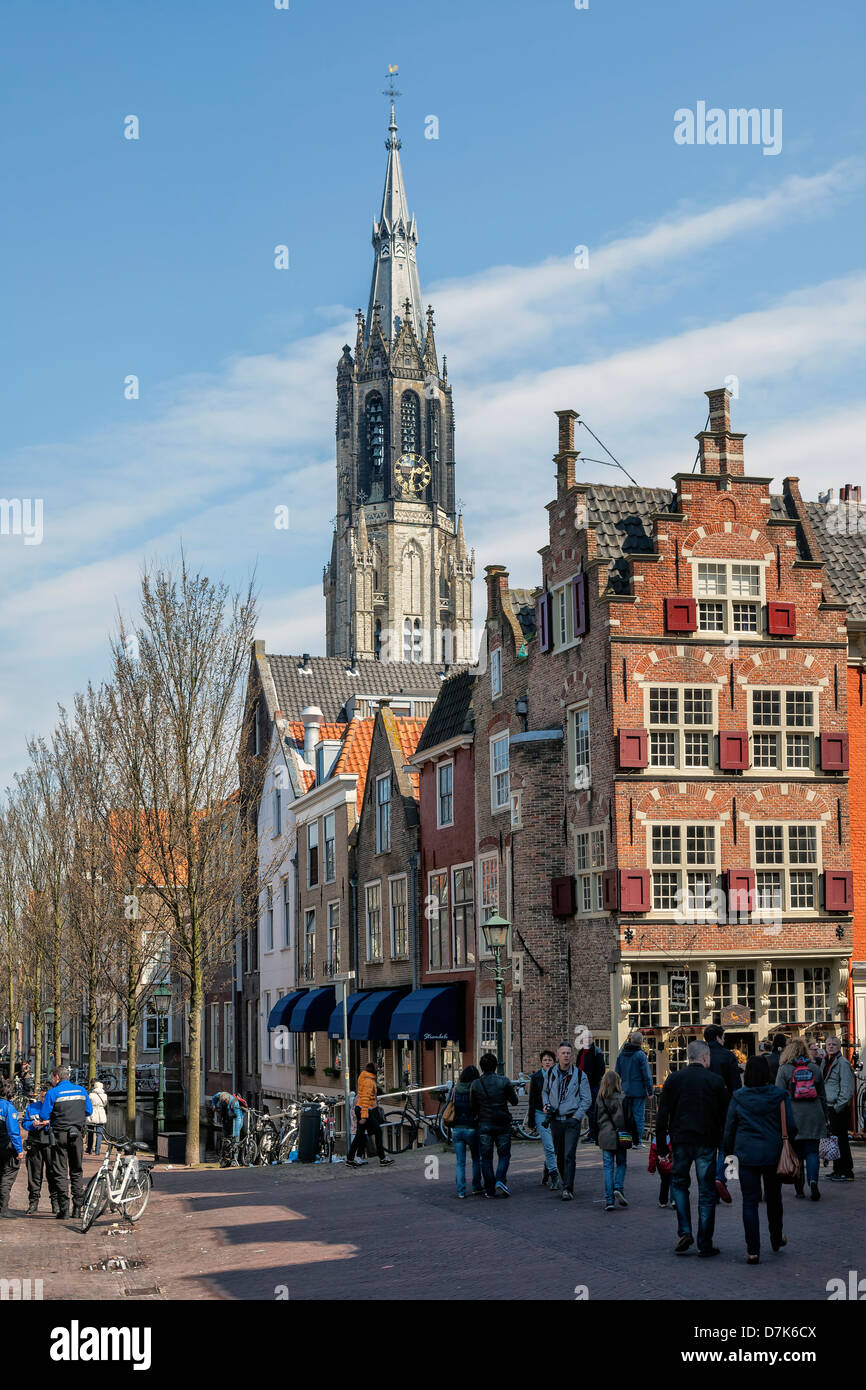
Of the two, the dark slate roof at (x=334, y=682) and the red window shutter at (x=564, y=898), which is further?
the dark slate roof at (x=334, y=682)

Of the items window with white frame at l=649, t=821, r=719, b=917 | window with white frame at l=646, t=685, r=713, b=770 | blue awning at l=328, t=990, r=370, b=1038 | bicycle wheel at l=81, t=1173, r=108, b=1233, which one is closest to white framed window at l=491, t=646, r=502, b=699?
window with white frame at l=646, t=685, r=713, b=770

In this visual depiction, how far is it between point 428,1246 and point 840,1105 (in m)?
6.35

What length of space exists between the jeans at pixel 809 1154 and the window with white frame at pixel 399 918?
24923 millimetres

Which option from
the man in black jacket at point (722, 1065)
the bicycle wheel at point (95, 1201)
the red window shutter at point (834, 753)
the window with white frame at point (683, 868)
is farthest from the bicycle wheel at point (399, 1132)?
the man in black jacket at point (722, 1065)

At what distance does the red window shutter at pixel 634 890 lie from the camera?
3262 centimetres

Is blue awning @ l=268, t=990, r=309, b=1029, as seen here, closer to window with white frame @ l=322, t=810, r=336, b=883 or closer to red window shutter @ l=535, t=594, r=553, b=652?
window with white frame @ l=322, t=810, r=336, b=883

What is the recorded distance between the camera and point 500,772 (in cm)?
3816

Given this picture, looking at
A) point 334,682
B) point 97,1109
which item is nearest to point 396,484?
point 334,682

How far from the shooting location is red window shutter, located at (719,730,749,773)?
33594mm

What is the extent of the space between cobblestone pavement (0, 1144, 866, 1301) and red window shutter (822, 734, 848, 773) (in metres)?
10.4

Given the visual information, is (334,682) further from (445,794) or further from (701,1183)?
(701,1183)

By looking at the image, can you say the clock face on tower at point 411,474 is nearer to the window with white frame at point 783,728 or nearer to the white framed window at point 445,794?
the white framed window at point 445,794
